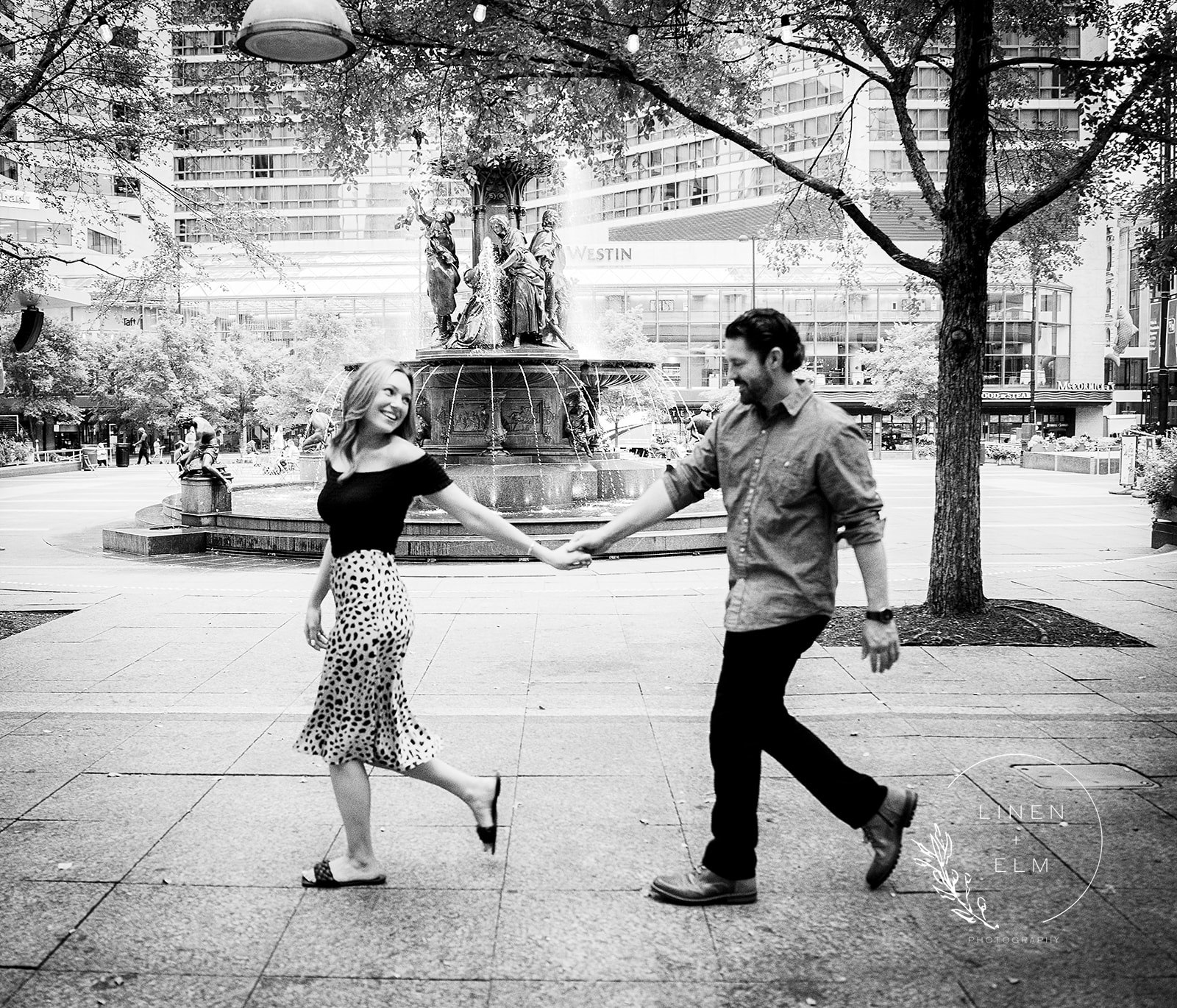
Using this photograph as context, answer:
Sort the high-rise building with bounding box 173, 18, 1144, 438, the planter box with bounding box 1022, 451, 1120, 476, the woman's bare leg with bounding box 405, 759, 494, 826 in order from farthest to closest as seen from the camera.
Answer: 1. the high-rise building with bounding box 173, 18, 1144, 438
2. the planter box with bounding box 1022, 451, 1120, 476
3. the woman's bare leg with bounding box 405, 759, 494, 826

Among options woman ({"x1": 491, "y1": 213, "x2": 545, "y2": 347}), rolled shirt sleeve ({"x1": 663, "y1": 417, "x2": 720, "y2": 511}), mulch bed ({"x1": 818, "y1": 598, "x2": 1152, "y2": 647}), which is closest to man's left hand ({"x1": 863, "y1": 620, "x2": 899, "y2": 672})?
rolled shirt sleeve ({"x1": 663, "y1": 417, "x2": 720, "y2": 511})

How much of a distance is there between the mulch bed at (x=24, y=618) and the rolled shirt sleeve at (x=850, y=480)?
7042 mm

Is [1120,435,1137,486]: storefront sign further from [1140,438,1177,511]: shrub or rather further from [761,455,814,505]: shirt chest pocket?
[761,455,814,505]: shirt chest pocket

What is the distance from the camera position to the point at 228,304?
77812 mm

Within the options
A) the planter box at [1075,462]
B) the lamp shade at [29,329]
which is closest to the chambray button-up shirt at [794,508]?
the lamp shade at [29,329]

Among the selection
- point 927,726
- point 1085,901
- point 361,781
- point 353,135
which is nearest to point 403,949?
point 361,781

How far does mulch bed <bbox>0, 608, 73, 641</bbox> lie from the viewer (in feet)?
28.0

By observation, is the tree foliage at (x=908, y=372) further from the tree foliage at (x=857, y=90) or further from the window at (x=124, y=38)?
A: the window at (x=124, y=38)

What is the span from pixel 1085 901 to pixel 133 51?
10.4 meters

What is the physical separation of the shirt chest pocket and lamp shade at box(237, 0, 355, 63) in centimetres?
482

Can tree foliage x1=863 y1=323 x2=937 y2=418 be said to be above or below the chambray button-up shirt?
above

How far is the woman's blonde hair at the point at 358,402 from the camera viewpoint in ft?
12.1

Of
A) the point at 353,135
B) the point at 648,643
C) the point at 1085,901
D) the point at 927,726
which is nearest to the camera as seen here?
the point at 1085,901

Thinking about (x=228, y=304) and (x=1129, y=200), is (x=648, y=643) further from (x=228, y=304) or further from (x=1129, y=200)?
(x=228, y=304)
